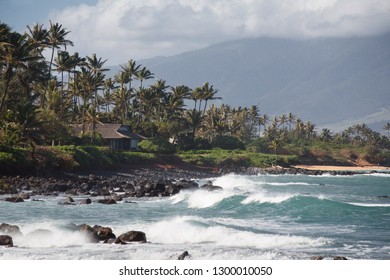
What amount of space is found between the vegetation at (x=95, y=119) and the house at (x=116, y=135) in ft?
3.07

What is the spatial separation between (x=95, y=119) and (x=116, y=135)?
148 inches

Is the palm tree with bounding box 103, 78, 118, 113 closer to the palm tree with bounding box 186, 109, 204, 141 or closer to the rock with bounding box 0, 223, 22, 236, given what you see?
the palm tree with bounding box 186, 109, 204, 141

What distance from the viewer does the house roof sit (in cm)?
5444

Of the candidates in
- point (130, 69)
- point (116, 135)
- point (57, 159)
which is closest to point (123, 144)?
point (116, 135)

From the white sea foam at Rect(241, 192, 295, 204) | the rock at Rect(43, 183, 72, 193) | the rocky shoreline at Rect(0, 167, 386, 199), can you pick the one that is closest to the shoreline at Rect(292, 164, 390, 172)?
the rocky shoreline at Rect(0, 167, 386, 199)

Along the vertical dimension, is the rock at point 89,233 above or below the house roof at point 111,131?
below

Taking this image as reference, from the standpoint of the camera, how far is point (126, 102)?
230 ft

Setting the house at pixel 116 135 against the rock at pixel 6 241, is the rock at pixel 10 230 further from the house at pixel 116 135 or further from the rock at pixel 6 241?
the house at pixel 116 135

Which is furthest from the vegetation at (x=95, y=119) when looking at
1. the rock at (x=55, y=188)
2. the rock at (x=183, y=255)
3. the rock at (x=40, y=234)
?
the rock at (x=183, y=255)

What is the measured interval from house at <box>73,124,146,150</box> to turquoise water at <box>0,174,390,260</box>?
2897 cm

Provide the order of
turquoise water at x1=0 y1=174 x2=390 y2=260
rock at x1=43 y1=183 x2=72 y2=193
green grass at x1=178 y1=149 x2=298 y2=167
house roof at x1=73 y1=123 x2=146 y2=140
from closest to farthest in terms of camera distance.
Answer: turquoise water at x1=0 y1=174 x2=390 y2=260 < rock at x1=43 y1=183 x2=72 y2=193 < house roof at x1=73 y1=123 x2=146 y2=140 < green grass at x1=178 y1=149 x2=298 y2=167

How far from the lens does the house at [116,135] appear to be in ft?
179

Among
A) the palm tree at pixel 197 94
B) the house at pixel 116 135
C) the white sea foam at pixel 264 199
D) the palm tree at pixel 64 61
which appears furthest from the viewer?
the palm tree at pixel 197 94

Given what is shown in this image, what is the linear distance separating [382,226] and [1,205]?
1303cm
